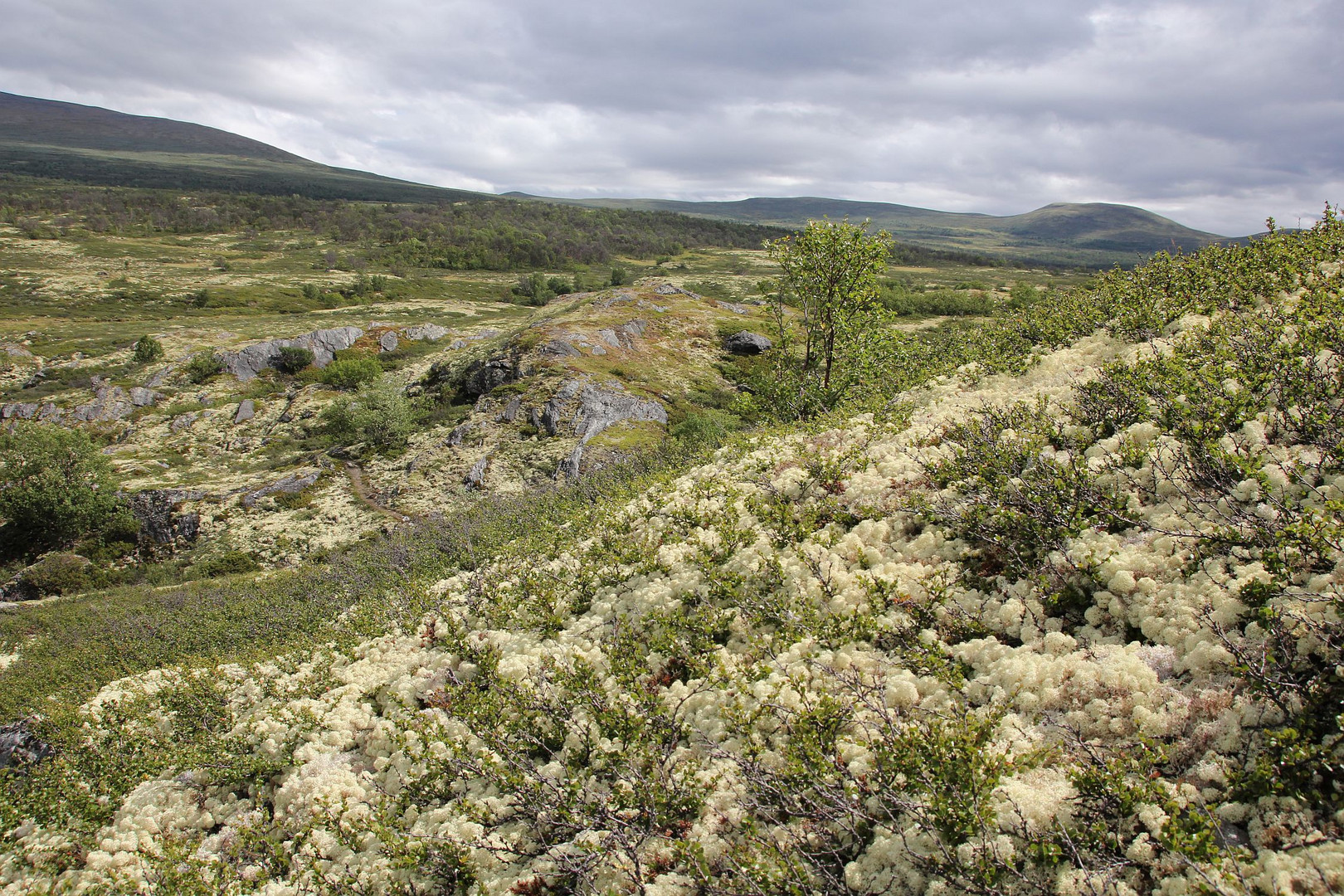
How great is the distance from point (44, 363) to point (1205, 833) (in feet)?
308

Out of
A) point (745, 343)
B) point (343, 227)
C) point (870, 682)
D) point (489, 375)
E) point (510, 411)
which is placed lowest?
point (510, 411)

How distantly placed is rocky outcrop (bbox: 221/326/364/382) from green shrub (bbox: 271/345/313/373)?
0.54 metres

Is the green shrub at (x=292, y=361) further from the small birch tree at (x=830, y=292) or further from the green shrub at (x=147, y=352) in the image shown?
the small birch tree at (x=830, y=292)

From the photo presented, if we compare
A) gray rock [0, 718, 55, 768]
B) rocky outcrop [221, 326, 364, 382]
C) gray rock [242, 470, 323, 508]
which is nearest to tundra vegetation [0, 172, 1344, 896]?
gray rock [0, 718, 55, 768]

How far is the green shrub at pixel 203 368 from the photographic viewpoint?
6112 cm

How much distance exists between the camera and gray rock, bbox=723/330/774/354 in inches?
2340

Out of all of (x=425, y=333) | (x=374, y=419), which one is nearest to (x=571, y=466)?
(x=374, y=419)

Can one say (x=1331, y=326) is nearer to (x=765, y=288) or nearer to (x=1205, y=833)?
A: (x=1205, y=833)

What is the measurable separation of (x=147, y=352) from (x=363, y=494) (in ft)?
154

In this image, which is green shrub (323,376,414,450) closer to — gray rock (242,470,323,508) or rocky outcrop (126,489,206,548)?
gray rock (242,470,323,508)

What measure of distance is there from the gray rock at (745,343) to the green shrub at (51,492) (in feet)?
159

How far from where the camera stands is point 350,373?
59.9 m

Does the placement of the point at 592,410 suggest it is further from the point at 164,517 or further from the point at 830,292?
the point at 164,517

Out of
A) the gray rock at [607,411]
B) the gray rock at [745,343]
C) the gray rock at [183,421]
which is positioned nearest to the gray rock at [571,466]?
the gray rock at [607,411]
